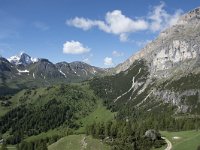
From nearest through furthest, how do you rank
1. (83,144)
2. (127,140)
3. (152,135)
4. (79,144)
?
(152,135)
(83,144)
(127,140)
(79,144)

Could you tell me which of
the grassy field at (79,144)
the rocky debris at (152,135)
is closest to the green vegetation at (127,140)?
the rocky debris at (152,135)

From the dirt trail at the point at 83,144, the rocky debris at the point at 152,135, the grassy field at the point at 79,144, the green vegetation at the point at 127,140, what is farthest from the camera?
the rocky debris at the point at 152,135

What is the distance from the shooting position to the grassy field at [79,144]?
170m

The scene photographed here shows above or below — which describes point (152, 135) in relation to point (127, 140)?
above

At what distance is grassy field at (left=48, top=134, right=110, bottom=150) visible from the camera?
557ft

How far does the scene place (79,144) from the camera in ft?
574

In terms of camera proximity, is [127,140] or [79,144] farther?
[79,144]

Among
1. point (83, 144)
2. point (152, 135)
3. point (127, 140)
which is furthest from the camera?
point (127, 140)

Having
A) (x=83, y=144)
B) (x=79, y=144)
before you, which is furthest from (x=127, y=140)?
(x=79, y=144)

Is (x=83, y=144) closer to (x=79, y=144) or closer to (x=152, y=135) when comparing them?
(x=79, y=144)

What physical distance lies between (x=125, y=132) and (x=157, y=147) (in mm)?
29596

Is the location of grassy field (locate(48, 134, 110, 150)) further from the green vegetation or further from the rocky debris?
the rocky debris

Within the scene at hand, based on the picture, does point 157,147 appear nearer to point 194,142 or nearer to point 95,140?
point 194,142

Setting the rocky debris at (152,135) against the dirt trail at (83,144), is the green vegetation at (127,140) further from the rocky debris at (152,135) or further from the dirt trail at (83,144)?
the dirt trail at (83,144)
